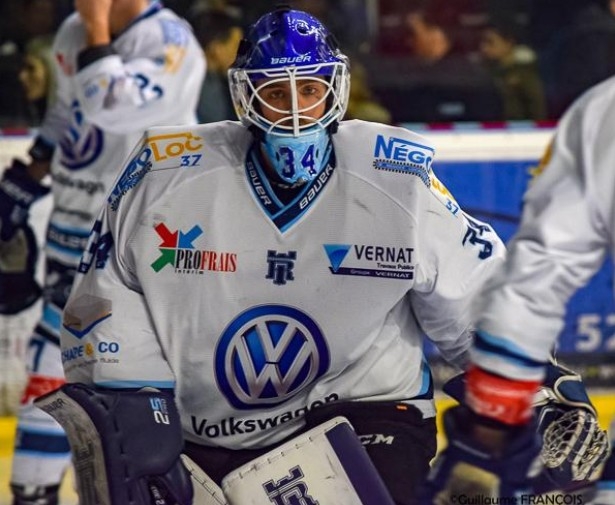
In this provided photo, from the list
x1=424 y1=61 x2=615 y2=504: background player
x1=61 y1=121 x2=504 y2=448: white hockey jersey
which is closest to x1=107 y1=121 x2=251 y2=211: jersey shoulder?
x1=61 y1=121 x2=504 y2=448: white hockey jersey

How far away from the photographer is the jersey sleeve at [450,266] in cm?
311

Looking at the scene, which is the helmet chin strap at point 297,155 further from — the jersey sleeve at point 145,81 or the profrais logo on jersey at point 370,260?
the jersey sleeve at point 145,81

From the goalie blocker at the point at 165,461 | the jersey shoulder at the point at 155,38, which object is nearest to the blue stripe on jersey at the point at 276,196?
the goalie blocker at the point at 165,461

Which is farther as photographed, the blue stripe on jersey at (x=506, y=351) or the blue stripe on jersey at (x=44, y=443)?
the blue stripe on jersey at (x=44, y=443)

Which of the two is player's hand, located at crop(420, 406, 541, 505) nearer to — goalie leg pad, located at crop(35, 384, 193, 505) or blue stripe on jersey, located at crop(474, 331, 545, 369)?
blue stripe on jersey, located at crop(474, 331, 545, 369)

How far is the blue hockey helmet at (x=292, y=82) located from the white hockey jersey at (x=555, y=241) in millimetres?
730

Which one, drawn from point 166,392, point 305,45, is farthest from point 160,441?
point 305,45

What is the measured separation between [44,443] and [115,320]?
1519mm

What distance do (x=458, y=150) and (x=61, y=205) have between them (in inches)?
62.6

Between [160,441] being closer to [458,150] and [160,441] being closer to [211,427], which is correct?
[211,427]

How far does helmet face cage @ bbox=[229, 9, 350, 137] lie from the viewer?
10.2 ft

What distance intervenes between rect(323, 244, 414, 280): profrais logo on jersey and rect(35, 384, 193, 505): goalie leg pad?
0.40 metres

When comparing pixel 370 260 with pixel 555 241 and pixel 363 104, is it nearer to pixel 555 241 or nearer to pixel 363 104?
pixel 555 241

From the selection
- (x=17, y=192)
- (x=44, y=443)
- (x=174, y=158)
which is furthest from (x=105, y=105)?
(x=174, y=158)
